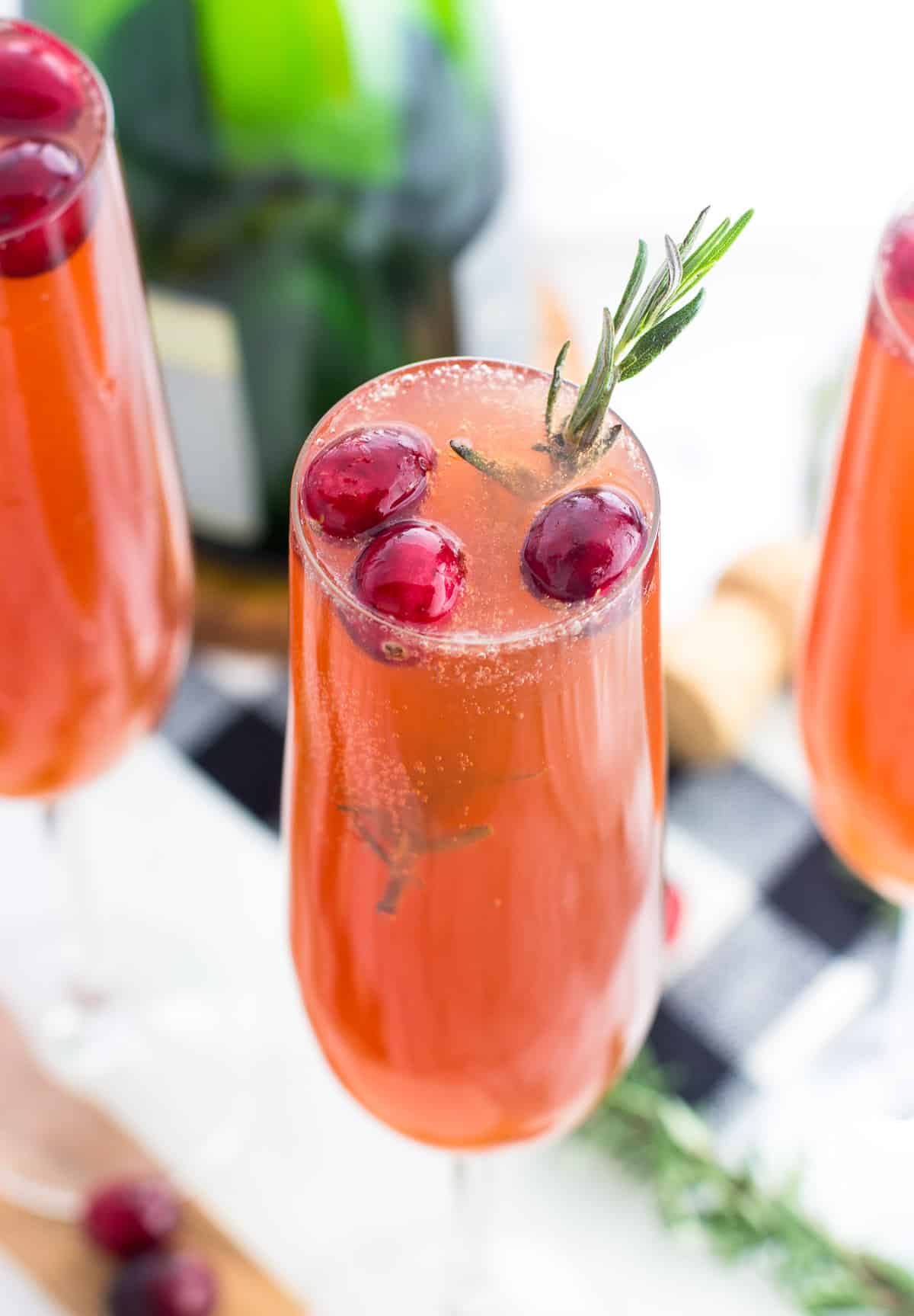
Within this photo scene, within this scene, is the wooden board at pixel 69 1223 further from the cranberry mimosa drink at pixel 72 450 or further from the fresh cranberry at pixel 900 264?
the fresh cranberry at pixel 900 264

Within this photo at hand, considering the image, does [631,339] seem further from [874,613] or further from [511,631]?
[874,613]

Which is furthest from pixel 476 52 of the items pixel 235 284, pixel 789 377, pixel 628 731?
pixel 628 731

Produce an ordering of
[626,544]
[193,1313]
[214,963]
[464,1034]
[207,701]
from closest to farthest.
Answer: [626,544] < [464,1034] < [193,1313] < [214,963] < [207,701]

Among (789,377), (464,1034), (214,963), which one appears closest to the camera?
(464,1034)

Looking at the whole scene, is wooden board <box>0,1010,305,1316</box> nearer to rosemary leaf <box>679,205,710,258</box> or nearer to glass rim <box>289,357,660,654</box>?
glass rim <box>289,357,660,654</box>

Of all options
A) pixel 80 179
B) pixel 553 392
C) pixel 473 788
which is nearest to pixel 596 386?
pixel 553 392

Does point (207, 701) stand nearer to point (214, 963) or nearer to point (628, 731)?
point (214, 963)

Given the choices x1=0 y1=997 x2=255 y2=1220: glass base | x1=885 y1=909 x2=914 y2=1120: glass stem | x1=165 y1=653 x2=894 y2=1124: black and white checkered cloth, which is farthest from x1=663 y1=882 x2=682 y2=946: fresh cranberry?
x1=0 y1=997 x2=255 y2=1220: glass base

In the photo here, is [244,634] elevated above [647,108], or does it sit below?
below
